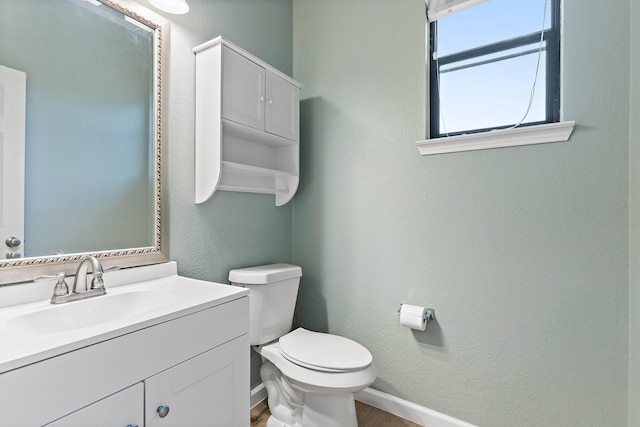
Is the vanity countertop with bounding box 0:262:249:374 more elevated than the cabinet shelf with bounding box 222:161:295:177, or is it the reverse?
the cabinet shelf with bounding box 222:161:295:177

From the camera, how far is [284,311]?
174 centimetres

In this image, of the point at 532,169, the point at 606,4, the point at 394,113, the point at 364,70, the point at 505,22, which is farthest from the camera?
the point at 364,70

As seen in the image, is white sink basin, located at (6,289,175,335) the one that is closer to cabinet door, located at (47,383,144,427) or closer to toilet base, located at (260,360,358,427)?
cabinet door, located at (47,383,144,427)

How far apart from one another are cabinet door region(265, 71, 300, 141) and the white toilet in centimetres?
78

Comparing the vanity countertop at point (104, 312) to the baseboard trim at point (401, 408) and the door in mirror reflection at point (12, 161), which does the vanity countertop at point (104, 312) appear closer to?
the door in mirror reflection at point (12, 161)

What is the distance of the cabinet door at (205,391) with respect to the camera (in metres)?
Result: 0.88

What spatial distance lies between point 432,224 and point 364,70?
97 cm

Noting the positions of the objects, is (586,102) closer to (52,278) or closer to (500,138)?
(500,138)

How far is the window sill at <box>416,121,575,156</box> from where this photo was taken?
4.31 feet

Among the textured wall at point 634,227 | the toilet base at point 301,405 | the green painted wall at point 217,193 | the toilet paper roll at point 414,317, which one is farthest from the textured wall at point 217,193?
the textured wall at point 634,227

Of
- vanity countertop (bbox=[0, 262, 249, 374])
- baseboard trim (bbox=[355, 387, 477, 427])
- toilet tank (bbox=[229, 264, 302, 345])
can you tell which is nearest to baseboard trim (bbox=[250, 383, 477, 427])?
baseboard trim (bbox=[355, 387, 477, 427])

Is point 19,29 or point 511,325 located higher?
point 19,29

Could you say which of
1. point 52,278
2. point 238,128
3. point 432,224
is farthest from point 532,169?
point 52,278

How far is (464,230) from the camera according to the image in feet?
5.06
